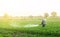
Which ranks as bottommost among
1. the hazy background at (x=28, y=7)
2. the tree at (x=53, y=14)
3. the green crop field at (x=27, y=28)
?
the green crop field at (x=27, y=28)

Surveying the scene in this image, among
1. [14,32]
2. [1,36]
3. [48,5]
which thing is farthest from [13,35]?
[48,5]

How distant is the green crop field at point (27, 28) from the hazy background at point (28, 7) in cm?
14

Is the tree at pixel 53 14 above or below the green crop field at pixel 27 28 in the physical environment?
above

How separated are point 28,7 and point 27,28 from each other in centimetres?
39

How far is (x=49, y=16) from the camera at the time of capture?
5.41ft

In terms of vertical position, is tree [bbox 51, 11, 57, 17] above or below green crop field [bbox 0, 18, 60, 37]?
above

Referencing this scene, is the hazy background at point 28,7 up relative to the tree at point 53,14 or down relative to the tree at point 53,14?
up

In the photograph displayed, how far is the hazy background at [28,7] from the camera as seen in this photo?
5.57 feet

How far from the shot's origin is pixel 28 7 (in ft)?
5.71

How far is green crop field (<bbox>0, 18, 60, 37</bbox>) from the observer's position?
1.66 meters

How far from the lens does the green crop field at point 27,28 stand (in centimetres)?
166

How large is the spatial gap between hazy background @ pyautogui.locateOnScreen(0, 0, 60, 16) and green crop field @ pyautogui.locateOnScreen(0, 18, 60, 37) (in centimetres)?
14

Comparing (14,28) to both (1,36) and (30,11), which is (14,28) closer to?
(1,36)

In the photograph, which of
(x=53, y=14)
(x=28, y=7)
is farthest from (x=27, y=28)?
(x=53, y=14)
